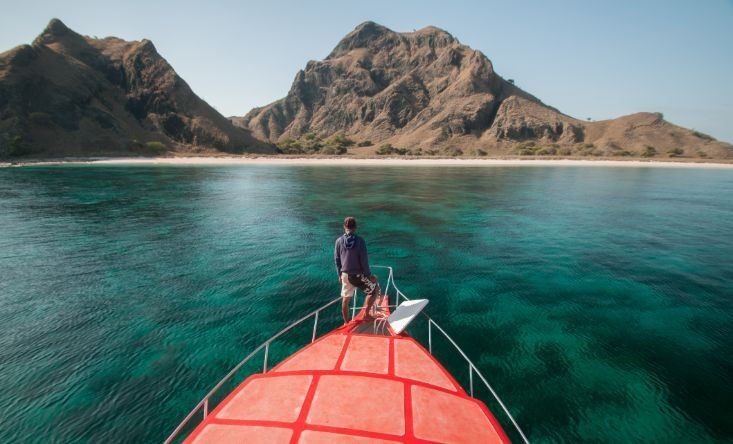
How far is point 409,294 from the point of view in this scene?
45.4 feet

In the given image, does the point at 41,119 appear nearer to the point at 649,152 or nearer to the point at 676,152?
the point at 649,152

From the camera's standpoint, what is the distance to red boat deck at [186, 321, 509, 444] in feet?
14.7

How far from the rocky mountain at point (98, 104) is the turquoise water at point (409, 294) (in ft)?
306

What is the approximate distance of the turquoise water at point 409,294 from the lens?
7789mm

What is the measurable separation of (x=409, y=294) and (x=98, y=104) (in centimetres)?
14650

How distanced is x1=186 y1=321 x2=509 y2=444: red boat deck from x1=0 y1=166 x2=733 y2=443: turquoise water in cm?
332

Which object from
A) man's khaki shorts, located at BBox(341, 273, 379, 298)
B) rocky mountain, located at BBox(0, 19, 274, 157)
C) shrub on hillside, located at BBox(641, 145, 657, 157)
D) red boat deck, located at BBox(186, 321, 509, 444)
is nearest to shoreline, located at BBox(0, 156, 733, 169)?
rocky mountain, located at BBox(0, 19, 274, 157)

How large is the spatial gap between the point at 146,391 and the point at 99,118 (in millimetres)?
136564

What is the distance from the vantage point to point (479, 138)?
168375 millimetres

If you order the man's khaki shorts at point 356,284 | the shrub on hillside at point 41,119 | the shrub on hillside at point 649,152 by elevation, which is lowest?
the man's khaki shorts at point 356,284

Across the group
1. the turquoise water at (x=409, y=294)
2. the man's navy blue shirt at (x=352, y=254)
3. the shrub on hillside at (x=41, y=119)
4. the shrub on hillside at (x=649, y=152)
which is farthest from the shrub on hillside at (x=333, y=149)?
the man's navy blue shirt at (x=352, y=254)

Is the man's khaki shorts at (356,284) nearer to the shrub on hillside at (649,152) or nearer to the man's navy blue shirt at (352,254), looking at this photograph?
the man's navy blue shirt at (352,254)

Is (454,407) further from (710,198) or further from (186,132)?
(186,132)

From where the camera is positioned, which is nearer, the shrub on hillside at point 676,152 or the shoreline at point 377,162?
the shoreline at point 377,162
